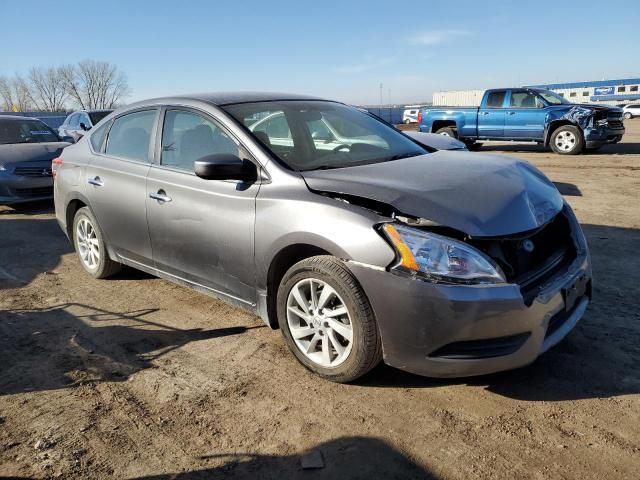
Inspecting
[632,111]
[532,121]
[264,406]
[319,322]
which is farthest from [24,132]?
[632,111]

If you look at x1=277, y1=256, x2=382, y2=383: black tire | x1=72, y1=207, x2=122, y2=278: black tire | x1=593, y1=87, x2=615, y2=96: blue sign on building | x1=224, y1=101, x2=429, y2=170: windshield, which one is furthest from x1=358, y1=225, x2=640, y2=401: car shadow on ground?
x1=593, y1=87, x2=615, y2=96: blue sign on building

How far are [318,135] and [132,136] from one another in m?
1.72

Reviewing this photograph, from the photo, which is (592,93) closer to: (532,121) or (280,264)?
(532,121)

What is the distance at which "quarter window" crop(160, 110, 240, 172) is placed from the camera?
3701mm

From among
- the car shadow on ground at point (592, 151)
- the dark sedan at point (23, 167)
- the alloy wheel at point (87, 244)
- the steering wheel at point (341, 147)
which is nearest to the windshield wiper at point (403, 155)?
the steering wheel at point (341, 147)

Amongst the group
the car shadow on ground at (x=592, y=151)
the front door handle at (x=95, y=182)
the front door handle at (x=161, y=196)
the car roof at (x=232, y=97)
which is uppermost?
the car roof at (x=232, y=97)

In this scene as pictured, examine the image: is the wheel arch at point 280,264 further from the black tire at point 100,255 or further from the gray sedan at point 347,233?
the black tire at point 100,255

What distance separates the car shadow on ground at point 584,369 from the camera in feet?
9.52

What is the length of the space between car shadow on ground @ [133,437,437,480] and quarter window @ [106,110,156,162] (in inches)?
105

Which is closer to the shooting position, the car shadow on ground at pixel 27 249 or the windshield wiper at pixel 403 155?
the windshield wiper at pixel 403 155

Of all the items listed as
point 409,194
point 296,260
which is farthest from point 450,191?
point 296,260

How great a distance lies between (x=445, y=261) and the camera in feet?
8.64

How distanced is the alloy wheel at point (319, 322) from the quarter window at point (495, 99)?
45.2 ft

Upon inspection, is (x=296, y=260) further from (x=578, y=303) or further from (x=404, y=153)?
(x=578, y=303)
